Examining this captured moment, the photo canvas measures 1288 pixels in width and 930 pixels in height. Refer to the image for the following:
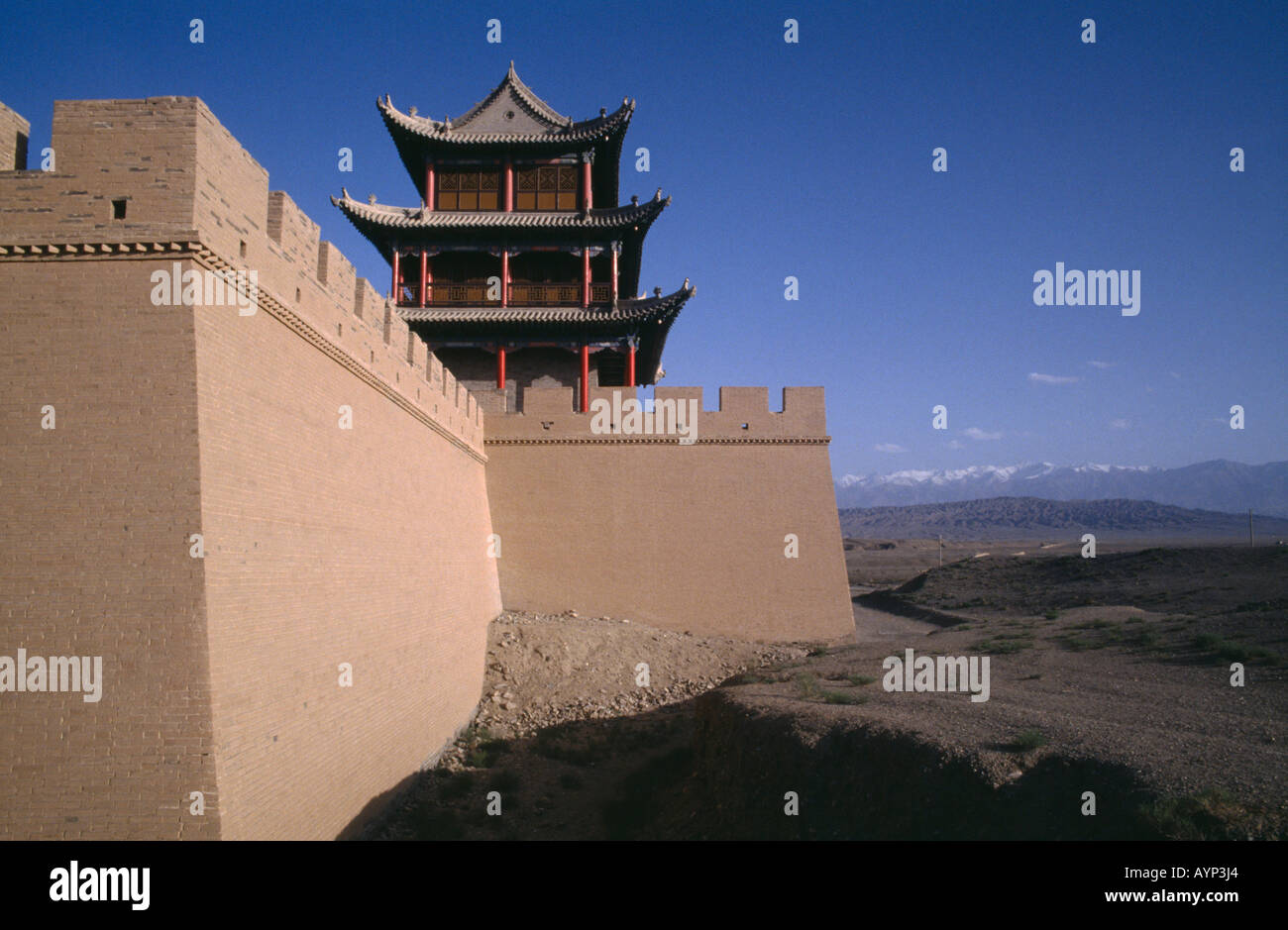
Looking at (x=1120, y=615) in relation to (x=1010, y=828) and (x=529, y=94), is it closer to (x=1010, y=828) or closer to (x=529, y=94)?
(x=1010, y=828)

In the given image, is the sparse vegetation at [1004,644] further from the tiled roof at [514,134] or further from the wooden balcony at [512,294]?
the tiled roof at [514,134]

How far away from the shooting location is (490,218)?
20.1m

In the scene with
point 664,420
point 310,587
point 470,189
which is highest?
point 470,189

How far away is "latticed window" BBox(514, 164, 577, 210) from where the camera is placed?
→ 21141 mm

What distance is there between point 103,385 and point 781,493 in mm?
13412

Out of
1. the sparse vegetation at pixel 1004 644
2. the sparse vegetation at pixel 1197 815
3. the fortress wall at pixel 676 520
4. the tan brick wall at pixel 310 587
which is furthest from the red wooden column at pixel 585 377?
the sparse vegetation at pixel 1197 815

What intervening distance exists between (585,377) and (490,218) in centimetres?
502

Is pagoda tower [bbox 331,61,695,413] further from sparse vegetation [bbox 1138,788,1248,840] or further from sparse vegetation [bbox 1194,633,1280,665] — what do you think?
sparse vegetation [bbox 1138,788,1248,840]

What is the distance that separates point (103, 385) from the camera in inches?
224

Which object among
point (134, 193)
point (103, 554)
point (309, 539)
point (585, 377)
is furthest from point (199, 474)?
point (585, 377)

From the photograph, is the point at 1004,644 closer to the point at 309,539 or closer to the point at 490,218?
the point at 309,539

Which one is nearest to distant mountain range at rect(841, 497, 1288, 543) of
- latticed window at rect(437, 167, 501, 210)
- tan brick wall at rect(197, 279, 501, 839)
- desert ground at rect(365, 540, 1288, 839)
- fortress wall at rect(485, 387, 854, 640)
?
fortress wall at rect(485, 387, 854, 640)

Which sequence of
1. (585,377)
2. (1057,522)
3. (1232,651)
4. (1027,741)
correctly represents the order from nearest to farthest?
(1027,741) < (1232,651) < (585,377) < (1057,522)

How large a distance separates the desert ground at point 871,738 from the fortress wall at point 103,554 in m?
3.45
